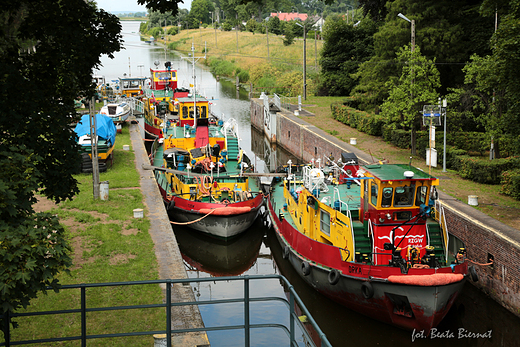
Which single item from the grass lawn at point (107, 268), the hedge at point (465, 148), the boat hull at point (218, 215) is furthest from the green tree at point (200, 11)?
the grass lawn at point (107, 268)

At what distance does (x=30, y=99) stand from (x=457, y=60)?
32468 millimetres

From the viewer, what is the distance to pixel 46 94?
11641 mm

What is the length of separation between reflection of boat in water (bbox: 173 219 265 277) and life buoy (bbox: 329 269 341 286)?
6.16 metres

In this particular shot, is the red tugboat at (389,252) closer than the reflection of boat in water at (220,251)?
Yes

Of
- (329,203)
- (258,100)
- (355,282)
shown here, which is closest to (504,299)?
(355,282)

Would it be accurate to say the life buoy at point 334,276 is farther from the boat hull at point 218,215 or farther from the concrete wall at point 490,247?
the boat hull at point 218,215

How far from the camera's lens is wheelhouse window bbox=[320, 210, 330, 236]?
19359 mm

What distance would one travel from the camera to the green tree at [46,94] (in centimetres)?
888

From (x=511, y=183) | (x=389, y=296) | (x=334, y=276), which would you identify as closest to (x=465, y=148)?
(x=511, y=183)

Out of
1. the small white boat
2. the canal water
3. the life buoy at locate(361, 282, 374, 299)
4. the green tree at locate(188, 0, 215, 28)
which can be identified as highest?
the green tree at locate(188, 0, 215, 28)

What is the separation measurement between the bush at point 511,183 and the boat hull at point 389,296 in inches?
294

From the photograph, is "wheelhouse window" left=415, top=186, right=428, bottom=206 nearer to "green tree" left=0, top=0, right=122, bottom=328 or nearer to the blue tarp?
"green tree" left=0, top=0, right=122, bottom=328

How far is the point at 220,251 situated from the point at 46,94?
15.0m

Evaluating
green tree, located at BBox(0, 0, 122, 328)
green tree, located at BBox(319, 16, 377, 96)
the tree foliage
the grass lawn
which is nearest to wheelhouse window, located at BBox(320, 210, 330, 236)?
the grass lawn
